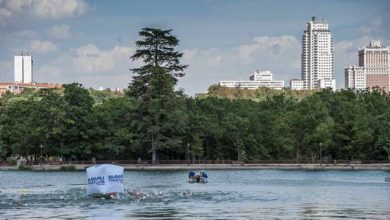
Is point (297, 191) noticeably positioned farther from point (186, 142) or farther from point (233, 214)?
point (186, 142)

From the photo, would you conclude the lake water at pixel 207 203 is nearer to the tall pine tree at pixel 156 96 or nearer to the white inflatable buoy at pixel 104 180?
the white inflatable buoy at pixel 104 180

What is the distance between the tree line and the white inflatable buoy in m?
72.2

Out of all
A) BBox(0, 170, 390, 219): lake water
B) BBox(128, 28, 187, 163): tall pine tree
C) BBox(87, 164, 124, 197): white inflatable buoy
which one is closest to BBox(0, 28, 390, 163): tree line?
BBox(128, 28, 187, 163): tall pine tree

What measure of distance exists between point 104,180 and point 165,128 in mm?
74266

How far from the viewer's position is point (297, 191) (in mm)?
75188

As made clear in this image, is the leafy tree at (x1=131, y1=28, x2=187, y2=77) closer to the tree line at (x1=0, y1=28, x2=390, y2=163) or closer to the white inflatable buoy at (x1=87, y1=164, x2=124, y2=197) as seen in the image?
the tree line at (x1=0, y1=28, x2=390, y2=163)

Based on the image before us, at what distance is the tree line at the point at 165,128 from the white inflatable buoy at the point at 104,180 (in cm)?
7222

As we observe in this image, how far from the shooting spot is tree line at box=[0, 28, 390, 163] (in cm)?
13700

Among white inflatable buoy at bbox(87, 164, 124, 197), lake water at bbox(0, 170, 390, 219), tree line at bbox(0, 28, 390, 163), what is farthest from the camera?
tree line at bbox(0, 28, 390, 163)

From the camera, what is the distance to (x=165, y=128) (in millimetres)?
134625

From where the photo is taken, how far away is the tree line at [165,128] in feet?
449

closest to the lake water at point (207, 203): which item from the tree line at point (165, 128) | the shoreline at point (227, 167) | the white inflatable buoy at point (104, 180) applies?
the white inflatable buoy at point (104, 180)

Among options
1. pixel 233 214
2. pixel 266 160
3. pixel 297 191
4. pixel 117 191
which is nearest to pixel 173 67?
pixel 266 160

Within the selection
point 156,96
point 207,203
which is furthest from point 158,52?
point 207,203
